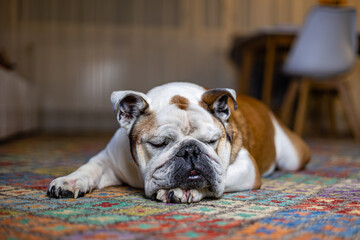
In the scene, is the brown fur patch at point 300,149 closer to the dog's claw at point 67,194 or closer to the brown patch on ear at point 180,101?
the brown patch on ear at point 180,101

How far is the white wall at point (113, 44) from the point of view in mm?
5863

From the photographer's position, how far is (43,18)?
230 inches

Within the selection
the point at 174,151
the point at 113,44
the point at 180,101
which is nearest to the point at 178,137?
the point at 174,151

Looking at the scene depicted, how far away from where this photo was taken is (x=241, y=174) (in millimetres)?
1619

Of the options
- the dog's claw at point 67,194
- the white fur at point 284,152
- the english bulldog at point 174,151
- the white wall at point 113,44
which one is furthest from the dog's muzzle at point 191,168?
the white wall at point 113,44

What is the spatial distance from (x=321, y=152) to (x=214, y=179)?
7.30 ft

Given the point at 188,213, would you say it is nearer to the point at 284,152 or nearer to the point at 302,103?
the point at 284,152

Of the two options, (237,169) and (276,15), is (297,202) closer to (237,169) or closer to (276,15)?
(237,169)

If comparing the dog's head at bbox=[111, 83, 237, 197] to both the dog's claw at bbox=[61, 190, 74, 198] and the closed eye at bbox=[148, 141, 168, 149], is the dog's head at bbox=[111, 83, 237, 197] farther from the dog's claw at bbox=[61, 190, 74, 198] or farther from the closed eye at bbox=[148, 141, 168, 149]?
the dog's claw at bbox=[61, 190, 74, 198]

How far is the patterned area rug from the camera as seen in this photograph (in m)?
1.03

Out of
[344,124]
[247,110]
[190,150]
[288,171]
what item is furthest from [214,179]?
[344,124]

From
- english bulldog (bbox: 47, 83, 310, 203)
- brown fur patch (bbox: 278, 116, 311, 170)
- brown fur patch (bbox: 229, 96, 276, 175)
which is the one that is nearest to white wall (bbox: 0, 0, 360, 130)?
brown fur patch (bbox: 278, 116, 311, 170)

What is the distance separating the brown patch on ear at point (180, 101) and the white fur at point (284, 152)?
936 mm

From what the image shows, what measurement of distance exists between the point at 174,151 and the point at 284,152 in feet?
3.67
